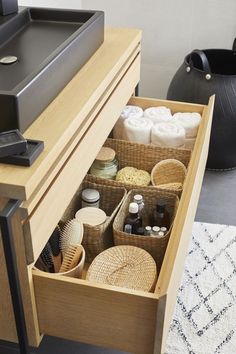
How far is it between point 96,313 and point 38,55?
0.60 m

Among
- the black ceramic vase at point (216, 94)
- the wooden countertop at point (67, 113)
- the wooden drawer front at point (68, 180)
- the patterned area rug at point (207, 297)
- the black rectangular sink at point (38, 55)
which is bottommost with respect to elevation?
the patterned area rug at point (207, 297)

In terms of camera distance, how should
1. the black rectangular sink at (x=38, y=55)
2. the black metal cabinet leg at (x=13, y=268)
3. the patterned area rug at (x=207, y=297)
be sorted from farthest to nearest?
the patterned area rug at (x=207, y=297) → the black rectangular sink at (x=38, y=55) → the black metal cabinet leg at (x=13, y=268)

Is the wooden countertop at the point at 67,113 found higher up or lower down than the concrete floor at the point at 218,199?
higher up

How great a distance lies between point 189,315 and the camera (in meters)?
1.38

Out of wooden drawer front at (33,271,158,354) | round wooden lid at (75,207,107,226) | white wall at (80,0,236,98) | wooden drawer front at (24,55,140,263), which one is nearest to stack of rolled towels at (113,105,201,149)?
wooden drawer front at (24,55,140,263)

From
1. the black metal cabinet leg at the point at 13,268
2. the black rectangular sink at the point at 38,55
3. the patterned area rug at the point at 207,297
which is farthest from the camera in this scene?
the patterned area rug at the point at 207,297

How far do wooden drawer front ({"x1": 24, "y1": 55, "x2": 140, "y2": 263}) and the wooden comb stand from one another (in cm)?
13

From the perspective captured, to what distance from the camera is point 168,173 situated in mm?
1391

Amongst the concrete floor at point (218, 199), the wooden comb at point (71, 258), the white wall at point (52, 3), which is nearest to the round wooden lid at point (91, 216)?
the wooden comb at point (71, 258)

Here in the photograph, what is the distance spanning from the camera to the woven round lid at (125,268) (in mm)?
1061

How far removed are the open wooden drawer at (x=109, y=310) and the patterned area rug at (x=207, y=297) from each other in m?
0.38

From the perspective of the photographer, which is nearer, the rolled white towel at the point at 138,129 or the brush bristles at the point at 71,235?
the brush bristles at the point at 71,235

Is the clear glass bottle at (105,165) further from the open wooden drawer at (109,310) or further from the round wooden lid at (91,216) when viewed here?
the open wooden drawer at (109,310)

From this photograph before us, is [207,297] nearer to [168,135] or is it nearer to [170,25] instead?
[168,135]
